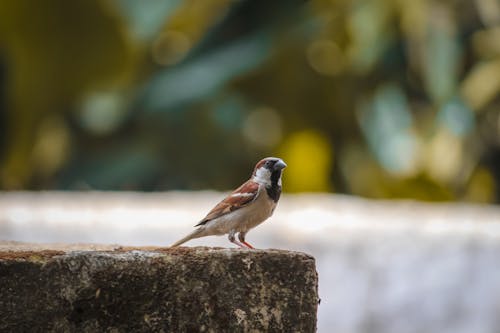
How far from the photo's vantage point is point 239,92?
16.1 m

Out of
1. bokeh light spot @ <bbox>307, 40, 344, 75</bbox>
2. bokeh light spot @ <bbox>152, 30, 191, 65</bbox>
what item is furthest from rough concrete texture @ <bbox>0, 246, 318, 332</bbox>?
bokeh light spot @ <bbox>152, 30, 191, 65</bbox>

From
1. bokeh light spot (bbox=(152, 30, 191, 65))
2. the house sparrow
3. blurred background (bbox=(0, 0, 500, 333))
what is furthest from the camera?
bokeh light spot (bbox=(152, 30, 191, 65))

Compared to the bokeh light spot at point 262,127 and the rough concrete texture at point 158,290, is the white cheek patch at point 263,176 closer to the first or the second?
the rough concrete texture at point 158,290

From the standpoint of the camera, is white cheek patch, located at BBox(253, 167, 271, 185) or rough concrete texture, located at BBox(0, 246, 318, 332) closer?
rough concrete texture, located at BBox(0, 246, 318, 332)

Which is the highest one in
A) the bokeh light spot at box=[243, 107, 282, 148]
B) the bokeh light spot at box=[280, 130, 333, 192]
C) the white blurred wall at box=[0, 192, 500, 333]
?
the bokeh light spot at box=[243, 107, 282, 148]

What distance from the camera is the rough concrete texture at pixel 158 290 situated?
306cm

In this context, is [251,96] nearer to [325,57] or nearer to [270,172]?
[325,57]

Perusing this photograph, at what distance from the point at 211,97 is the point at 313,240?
357 inches

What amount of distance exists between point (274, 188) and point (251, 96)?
40.3ft

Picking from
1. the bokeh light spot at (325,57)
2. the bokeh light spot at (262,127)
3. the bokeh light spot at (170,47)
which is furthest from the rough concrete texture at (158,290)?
the bokeh light spot at (170,47)

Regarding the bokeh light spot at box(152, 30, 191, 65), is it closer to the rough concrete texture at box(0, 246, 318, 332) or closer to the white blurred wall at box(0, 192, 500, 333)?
the white blurred wall at box(0, 192, 500, 333)

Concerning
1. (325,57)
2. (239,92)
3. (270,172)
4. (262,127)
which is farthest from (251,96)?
(270,172)

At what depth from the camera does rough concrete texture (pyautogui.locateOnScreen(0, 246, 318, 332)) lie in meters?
3.06

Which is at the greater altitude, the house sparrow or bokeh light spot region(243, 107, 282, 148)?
bokeh light spot region(243, 107, 282, 148)
